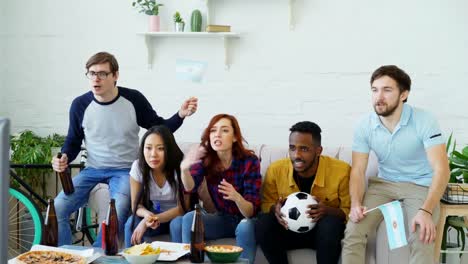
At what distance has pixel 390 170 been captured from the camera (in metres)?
3.38

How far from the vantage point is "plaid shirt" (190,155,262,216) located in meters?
3.31

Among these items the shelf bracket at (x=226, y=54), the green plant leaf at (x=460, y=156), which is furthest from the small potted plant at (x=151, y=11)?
the green plant leaf at (x=460, y=156)

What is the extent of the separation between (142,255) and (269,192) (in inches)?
40.6

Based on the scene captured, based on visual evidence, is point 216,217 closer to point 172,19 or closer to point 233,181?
point 233,181

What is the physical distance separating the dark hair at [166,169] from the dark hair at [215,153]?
151mm

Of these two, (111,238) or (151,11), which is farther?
(151,11)

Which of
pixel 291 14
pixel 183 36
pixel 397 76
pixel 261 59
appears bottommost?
pixel 397 76

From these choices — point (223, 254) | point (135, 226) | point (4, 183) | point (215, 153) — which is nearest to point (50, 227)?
point (135, 226)

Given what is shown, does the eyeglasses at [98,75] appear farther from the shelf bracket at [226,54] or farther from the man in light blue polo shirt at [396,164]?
the man in light blue polo shirt at [396,164]

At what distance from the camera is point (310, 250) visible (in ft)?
10.5

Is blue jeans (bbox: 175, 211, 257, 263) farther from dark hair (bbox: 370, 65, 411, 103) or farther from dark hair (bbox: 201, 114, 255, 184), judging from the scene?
dark hair (bbox: 370, 65, 411, 103)

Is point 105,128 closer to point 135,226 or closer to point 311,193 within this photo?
point 135,226

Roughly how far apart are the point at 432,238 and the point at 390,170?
454 mm

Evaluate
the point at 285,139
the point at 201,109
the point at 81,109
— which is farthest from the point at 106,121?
the point at 285,139
